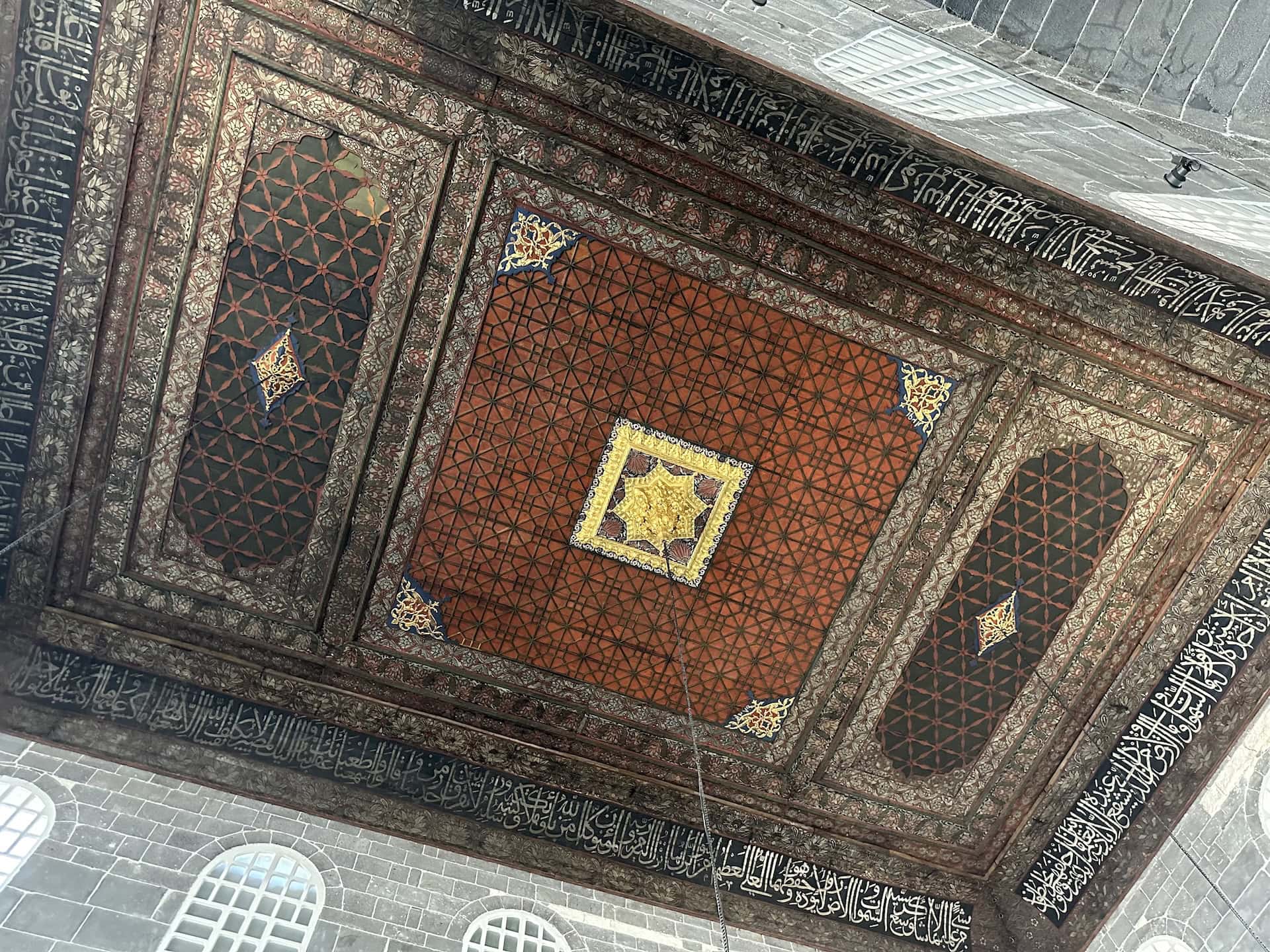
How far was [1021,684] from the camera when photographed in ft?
14.6

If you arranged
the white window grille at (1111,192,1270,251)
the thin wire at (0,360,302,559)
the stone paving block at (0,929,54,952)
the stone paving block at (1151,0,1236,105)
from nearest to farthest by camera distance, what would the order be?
the stone paving block at (1151,0,1236,105)
the white window grille at (1111,192,1270,251)
the stone paving block at (0,929,54,952)
the thin wire at (0,360,302,559)

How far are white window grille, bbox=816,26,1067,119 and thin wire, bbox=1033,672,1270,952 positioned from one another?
3089 mm

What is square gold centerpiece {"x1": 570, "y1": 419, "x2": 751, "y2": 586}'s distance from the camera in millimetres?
4039

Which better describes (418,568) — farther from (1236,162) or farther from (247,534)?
(1236,162)

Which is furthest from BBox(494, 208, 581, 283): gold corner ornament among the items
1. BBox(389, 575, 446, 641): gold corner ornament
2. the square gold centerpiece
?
BBox(389, 575, 446, 641): gold corner ornament

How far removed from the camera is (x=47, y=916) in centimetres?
322

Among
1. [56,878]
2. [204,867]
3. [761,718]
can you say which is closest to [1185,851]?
[761,718]

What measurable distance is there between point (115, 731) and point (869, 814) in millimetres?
3889

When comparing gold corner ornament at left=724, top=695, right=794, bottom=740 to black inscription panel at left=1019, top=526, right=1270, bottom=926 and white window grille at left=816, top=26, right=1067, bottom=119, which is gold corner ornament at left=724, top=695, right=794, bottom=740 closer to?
black inscription panel at left=1019, top=526, right=1270, bottom=926

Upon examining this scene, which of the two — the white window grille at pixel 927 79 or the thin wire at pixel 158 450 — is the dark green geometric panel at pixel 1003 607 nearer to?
the white window grille at pixel 927 79

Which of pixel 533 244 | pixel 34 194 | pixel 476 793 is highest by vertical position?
pixel 533 244

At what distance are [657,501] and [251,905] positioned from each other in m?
2.50

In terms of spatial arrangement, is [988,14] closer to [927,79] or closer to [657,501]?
[927,79]

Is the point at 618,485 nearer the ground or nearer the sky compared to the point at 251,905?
nearer the sky
